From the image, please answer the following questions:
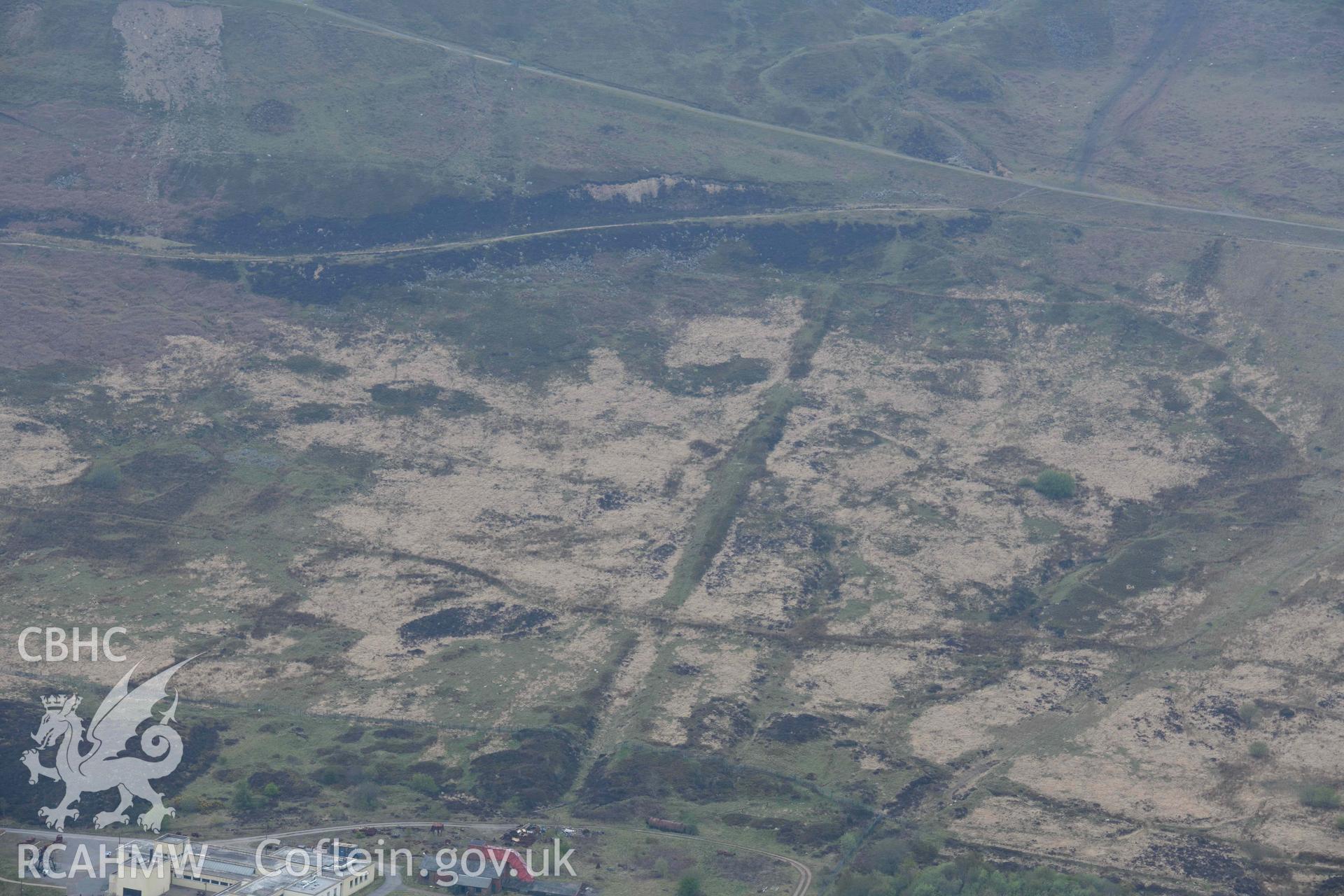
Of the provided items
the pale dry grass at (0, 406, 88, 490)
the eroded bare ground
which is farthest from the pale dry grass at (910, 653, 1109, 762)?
the pale dry grass at (0, 406, 88, 490)

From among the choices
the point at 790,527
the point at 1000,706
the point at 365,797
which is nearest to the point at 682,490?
the point at 790,527

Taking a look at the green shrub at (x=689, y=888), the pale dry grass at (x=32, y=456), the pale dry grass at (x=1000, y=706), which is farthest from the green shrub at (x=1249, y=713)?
the pale dry grass at (x=32, y=456)

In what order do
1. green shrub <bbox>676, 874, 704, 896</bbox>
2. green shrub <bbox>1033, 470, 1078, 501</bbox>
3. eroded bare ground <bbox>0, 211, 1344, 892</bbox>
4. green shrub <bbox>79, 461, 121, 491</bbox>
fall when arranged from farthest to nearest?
green shrub <bbox>1033, 470, 1078, 501</bbox> < green shrub <bbox>79, 461, 121, 491</bbox> < eroded bare ground <bbox>0, 211, 1344, 892</bbox> < green shrub <bbox>676, 874, 704, 896</bbox>

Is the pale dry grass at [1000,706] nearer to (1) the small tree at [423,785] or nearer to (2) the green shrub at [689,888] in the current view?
(2) the green shrub at [689,888]

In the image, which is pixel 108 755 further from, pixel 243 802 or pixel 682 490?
pixel 682 490

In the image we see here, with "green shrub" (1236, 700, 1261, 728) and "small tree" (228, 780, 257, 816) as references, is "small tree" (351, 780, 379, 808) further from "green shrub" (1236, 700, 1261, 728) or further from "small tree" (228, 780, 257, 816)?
"green shrub" (1236, 700, 1261, 728)
